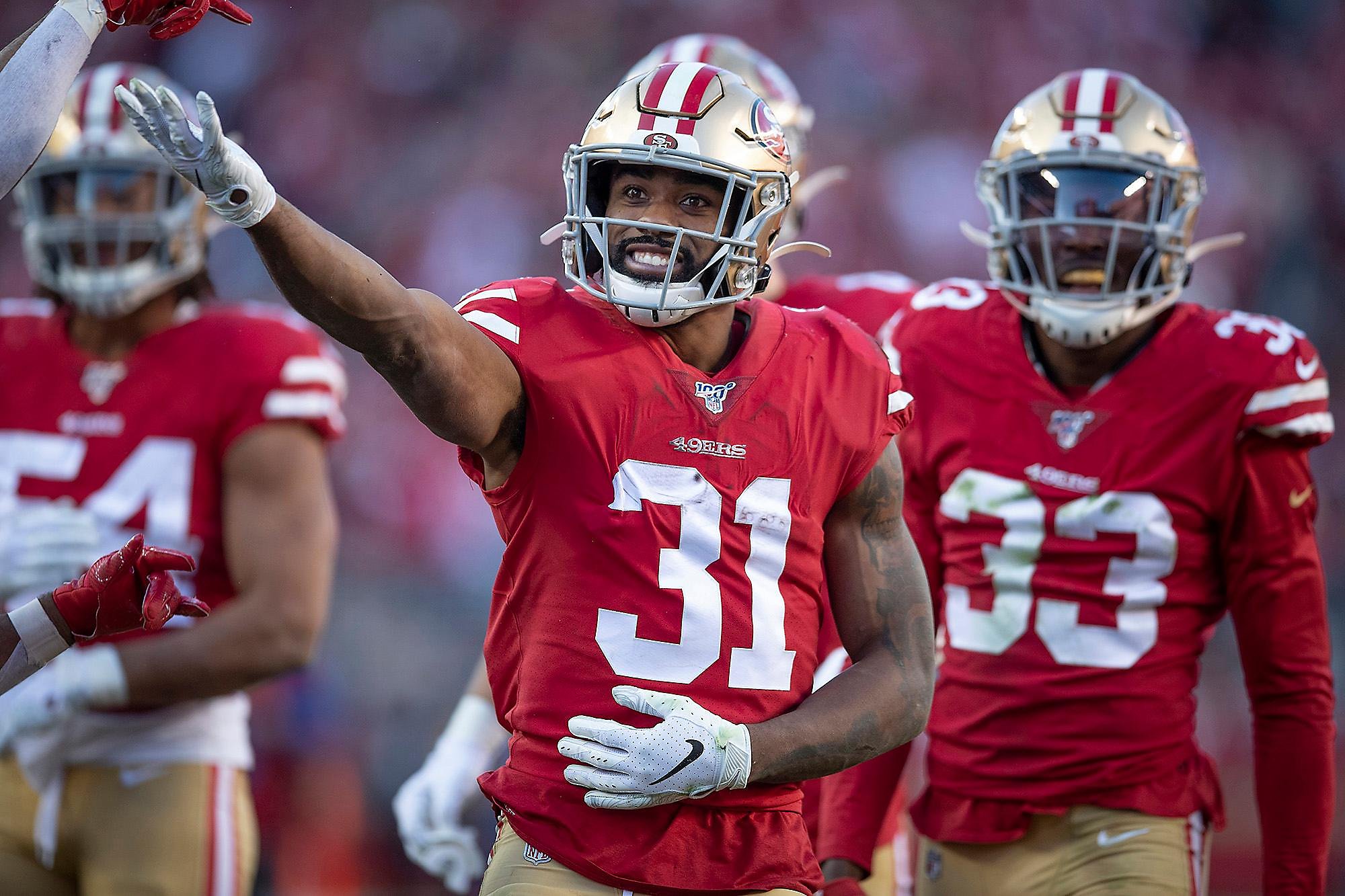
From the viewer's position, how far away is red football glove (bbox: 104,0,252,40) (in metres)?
2.07

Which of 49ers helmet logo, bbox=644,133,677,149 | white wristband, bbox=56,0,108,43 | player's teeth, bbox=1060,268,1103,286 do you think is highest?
white wristband, bbox=56,0,108,43

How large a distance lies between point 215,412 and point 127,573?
135cm

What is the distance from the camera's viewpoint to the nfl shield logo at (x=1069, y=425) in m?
2.89

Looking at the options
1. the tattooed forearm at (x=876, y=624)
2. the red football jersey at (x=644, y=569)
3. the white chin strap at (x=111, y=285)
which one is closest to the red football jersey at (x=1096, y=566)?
the tattooed forearm at (x=876, y=624)

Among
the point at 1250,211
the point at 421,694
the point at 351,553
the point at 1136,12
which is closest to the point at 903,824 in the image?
the point at 421,694

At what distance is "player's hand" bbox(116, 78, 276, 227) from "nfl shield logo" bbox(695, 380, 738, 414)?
68 centimetres

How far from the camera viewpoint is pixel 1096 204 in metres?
3.00

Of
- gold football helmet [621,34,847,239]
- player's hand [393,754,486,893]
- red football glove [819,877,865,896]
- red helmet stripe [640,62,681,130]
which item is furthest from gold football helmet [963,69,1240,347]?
player's hand [393,754,486,893]

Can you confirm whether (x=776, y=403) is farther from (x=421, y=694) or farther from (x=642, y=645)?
(x=421, y=694)

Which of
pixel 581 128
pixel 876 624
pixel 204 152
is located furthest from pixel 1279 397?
pixel 581 128

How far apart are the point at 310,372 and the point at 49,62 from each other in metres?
1.51

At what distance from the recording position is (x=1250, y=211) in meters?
6.94

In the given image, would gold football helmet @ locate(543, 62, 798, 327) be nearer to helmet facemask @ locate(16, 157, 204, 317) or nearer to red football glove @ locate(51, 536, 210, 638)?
red football glove @ locate(51, 536, 210, 638)

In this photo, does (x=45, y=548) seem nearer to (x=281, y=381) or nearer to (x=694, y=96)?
(x=281, y=381)
